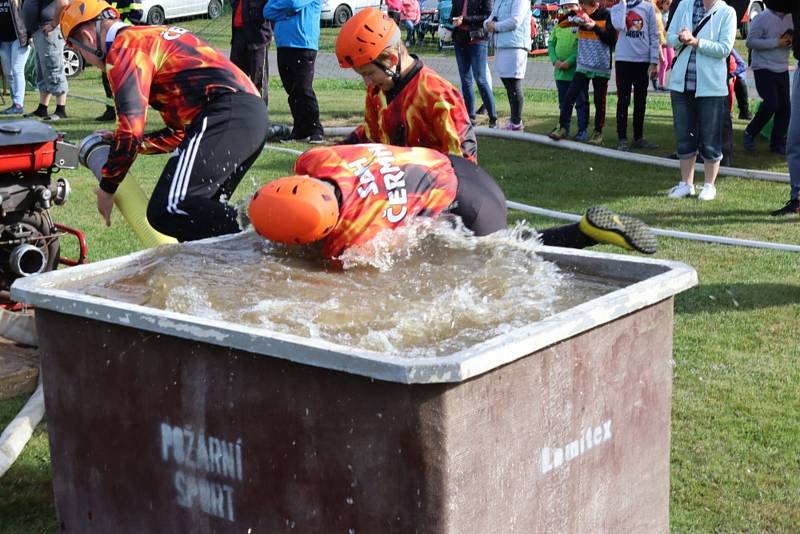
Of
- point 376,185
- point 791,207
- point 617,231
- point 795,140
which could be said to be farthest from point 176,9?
point 376,185

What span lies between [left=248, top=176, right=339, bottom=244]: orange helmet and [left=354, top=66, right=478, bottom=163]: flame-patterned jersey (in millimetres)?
1338

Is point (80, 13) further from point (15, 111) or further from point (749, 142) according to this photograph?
point (15, 111)

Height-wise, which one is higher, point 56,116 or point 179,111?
point 179,111

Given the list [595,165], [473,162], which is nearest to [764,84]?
[595,165]

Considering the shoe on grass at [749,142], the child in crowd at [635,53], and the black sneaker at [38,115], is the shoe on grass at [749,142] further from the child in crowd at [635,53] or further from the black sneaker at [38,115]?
the black sneaker at [38,115]

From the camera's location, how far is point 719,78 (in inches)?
386

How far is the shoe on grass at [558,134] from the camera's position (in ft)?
41.9

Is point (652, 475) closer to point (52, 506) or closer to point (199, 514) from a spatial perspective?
point (199, 514)

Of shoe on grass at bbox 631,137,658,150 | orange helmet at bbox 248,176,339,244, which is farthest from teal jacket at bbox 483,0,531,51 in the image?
orange helmet at bbox 248,176,339,244

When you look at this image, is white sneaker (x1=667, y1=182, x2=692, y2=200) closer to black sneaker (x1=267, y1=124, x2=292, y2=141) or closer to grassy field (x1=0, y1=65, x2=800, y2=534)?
grassy field (x1=0, y1=65, x2=800, y2=534)

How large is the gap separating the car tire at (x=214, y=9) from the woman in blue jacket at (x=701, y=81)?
82.9 ft

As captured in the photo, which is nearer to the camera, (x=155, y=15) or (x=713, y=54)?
(x=713, y=54)

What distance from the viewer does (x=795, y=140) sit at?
8.89 meters

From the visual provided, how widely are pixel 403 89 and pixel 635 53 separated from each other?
721 centimetres
